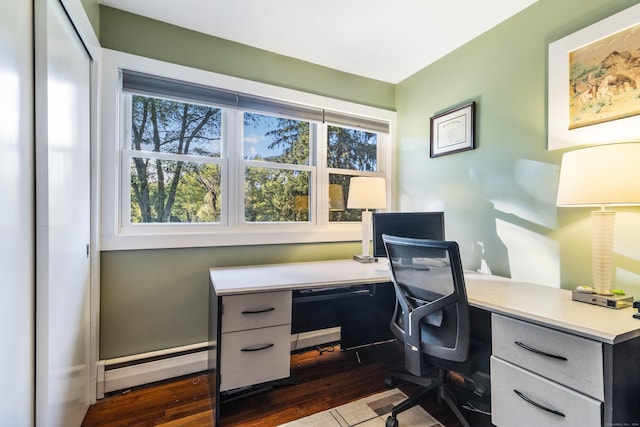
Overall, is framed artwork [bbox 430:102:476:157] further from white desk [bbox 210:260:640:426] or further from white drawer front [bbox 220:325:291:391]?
white drawer front [bbox 220:325:291:391]

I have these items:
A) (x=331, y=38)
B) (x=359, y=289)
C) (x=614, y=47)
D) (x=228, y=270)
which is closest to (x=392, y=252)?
(x=359, y=289)

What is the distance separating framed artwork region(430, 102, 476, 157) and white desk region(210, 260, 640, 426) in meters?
0.98

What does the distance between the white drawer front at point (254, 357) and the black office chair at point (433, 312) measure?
0.66 metres

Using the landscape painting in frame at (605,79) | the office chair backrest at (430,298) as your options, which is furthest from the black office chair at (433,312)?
the landscape painting in frame at (605,79)

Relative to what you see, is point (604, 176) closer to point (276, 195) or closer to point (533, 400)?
point (533, 400)

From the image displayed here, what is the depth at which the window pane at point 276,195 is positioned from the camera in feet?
7.80

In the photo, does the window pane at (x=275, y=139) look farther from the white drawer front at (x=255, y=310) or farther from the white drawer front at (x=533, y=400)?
the white drawer front at (x=533, y=400)

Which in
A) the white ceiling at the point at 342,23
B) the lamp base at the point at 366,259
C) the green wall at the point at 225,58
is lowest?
the lamp base at the point at 366,259

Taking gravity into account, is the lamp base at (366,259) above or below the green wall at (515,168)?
below

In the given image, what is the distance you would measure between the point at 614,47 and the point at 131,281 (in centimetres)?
304

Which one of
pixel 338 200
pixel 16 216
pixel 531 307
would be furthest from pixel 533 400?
pixel 16 216

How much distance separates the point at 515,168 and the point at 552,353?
119 centimetres

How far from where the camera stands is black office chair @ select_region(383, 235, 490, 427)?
4.56ft

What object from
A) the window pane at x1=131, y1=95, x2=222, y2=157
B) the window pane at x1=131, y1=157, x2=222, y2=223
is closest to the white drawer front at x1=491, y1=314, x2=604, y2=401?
the window pane at x1=131, y1=157, x2=222, y2=223
